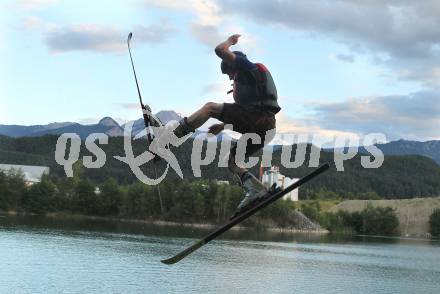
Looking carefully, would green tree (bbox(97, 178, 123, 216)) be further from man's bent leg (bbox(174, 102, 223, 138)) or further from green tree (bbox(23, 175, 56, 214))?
man's bent leg (bbox(174, 102, 223, 138))

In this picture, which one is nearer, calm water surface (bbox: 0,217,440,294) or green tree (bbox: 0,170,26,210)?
calm water surface (bbox: 0,217,440,294)

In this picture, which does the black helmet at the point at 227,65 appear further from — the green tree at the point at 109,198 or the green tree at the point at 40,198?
the green tree at the point at 40,198

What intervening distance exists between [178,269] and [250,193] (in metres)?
51.2

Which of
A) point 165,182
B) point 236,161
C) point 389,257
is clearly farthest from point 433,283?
point 165,182

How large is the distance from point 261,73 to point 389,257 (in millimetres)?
95945

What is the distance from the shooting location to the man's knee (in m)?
8.79

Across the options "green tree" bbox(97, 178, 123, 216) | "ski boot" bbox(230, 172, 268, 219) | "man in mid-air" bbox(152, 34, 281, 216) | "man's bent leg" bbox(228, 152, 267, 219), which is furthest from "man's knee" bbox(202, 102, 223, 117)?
"green tree" bbox(97, 178, 123, 216)

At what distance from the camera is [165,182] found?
162 meters

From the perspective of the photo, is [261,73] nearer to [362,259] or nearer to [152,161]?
[152,161]

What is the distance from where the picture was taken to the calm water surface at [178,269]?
48844 millimetres

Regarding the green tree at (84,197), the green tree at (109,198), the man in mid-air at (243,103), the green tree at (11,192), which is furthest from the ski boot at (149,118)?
the green tree at (11,192)

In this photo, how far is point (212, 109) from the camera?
8.79m

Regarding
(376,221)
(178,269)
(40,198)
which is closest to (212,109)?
(178,269)

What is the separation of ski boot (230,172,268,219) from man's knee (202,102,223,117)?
59.7 inches
